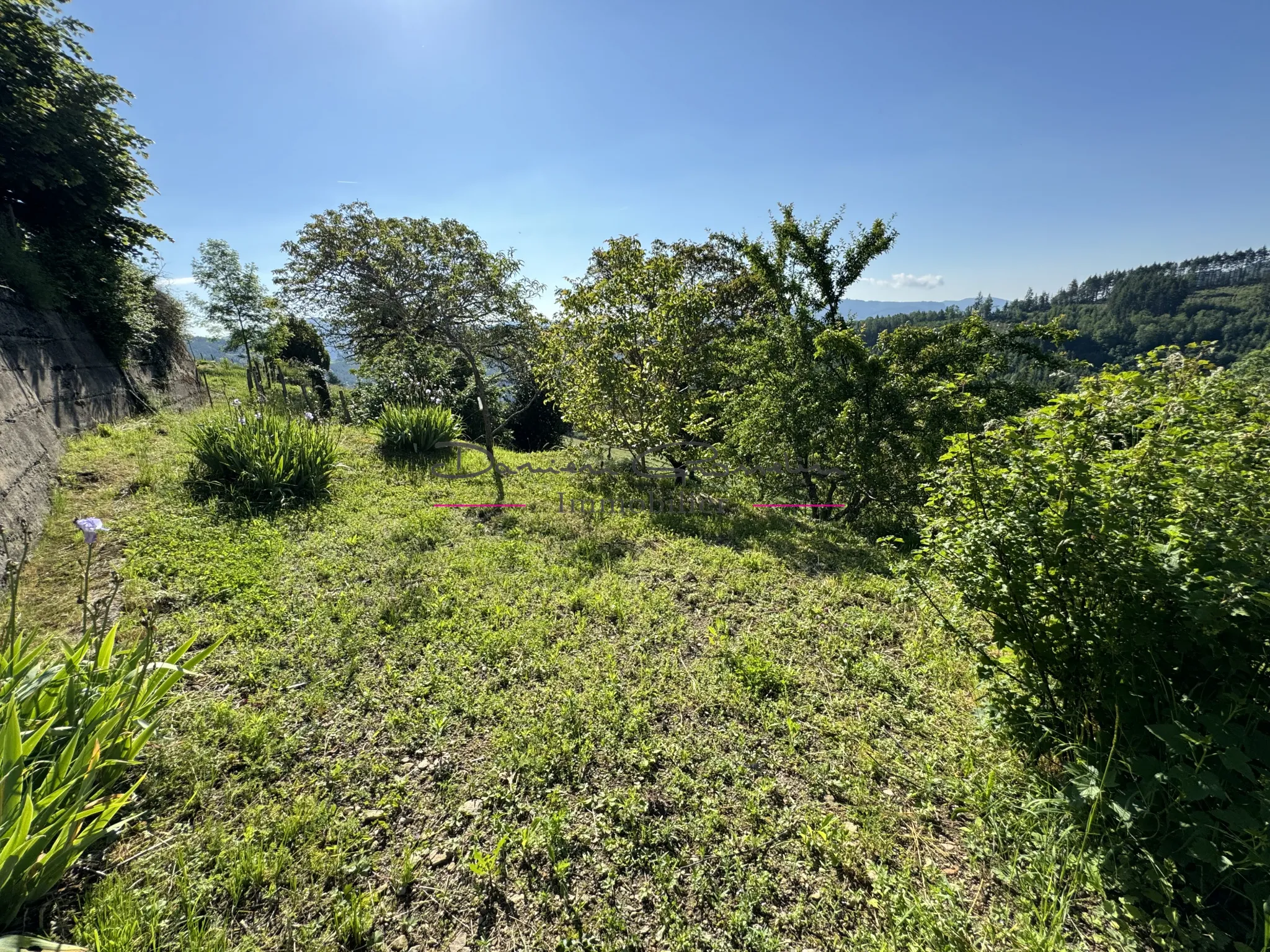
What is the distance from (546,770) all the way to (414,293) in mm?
7316

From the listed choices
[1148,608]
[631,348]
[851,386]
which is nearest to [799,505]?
[851,386]

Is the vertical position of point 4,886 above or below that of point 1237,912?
above

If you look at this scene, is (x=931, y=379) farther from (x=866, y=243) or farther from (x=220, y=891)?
(x=220, y=891)

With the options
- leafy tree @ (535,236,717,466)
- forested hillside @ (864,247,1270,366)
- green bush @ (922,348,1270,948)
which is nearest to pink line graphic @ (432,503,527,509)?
leafy tree @ (535,236,717,466)

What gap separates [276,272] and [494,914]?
49.2ft

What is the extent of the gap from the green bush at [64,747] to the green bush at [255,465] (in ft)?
9.75

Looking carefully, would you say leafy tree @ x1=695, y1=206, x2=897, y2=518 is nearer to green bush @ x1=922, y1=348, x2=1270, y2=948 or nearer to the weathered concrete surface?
green bush @ x1=922, y1=348, x2=1270, y2=948

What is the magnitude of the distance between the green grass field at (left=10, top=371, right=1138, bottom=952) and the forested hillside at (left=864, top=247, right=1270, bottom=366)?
68.7 meters

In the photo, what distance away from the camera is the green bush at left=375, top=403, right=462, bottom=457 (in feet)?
25.9

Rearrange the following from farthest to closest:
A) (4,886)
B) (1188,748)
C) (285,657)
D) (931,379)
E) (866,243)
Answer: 1. (866,243)
2. (931,379)
3. (285,657)
4. (1188,748)
5. (4,886)

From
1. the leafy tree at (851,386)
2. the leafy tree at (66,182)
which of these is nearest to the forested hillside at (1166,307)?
the leafy tree at (851,386)

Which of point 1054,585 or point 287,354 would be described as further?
point 287,354

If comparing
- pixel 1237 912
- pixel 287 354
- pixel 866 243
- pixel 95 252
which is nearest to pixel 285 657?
pixel 1237 912

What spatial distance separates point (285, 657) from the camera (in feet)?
9.94
